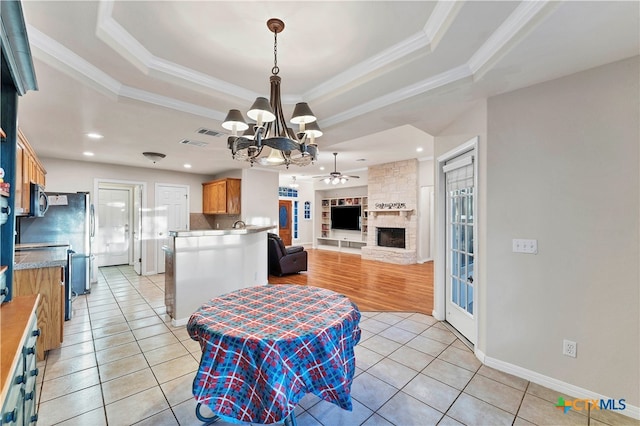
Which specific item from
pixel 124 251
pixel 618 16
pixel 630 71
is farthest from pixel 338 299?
pixel 124 251

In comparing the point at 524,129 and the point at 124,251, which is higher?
the point at 524,129

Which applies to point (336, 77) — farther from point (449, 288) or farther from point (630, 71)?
point (449, 288)

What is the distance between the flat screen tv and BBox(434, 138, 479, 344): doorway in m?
5.66

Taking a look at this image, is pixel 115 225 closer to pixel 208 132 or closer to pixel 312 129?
pixel 208 132

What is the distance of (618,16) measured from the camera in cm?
152

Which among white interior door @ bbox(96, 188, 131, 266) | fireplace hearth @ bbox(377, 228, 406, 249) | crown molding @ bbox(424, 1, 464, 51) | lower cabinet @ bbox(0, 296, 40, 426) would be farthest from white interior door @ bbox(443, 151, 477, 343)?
white interior door @ bbox(96, 188, 131, 266)

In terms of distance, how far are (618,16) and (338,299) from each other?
228 centimetres

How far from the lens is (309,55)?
2.23 metres

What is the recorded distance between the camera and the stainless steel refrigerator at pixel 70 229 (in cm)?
413

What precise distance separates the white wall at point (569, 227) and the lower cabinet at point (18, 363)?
2966mm

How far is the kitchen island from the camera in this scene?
3.28 m

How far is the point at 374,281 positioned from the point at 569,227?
359cm

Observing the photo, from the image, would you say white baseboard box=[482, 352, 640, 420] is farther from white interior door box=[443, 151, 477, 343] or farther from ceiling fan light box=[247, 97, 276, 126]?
ceiling fan light box=[247, 97, 276, 126]

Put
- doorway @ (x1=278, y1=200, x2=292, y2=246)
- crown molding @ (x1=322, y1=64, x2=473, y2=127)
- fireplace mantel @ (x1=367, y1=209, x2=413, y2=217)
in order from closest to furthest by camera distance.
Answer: crown molding @ (x1=322, y1=64, x2=473, y2=127)
fireplace mantel @ (x1=367, y1=209, x2=413, y2=217)
doorway @ (x1=278, y1=200, x2=292, y2=246)
